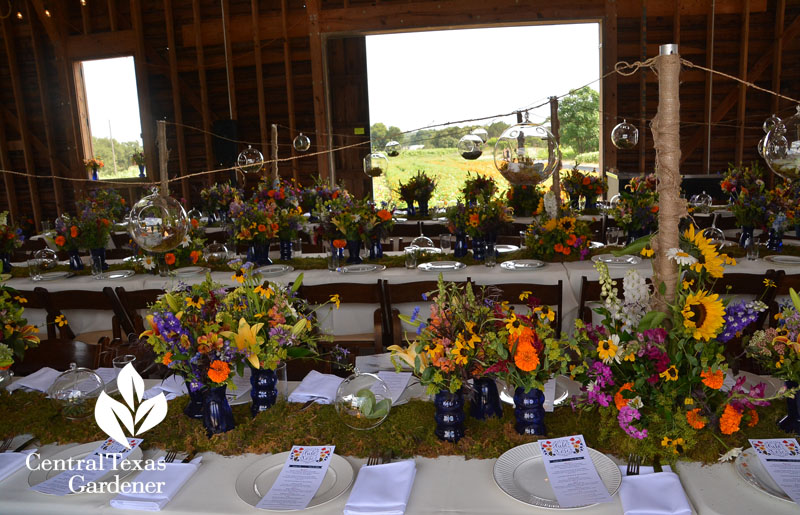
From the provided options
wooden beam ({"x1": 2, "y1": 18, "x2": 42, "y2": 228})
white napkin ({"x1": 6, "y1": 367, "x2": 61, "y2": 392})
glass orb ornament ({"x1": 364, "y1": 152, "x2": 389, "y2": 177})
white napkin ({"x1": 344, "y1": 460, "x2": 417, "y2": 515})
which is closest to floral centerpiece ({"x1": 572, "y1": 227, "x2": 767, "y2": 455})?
white napkin ({"x1": 344, "y1": 460, "x2": 417, "y2": 515})

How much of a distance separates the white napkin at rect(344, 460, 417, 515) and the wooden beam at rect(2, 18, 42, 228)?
10572 millimetres

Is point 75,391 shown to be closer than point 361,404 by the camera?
No

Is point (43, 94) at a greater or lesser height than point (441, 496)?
greater

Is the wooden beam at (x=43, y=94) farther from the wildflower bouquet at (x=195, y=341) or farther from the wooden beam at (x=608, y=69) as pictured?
the wildflower bouquet at (x=195, y=341)

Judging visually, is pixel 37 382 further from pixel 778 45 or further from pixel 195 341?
pixel 778 45

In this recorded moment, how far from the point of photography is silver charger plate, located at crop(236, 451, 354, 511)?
152cm

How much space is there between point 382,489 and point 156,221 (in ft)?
3.90

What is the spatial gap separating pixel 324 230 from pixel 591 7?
6.37m

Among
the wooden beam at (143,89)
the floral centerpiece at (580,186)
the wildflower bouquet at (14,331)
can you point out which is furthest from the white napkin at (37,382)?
the wooden beam at (143,89)

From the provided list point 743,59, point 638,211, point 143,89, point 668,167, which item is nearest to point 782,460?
point 668,167

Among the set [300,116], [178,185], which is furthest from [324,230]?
[178,185]

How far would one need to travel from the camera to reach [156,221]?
2.08 metres

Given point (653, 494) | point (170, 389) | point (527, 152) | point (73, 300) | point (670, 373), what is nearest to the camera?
point (653, 494)

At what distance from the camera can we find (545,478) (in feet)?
5.05
